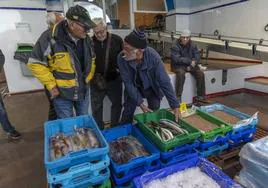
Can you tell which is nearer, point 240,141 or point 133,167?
point 133,167

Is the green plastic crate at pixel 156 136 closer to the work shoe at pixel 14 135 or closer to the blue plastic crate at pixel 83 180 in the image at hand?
the blue plastic crate at pixel 83 180

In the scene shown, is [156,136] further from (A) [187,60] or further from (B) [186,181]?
(A) [187,60]

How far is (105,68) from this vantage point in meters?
2.15

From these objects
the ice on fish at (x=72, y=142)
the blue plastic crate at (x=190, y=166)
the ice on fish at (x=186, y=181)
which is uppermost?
the ice on fish at (x=72, y=142)

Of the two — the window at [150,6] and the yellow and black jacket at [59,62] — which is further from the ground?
the window at [150,6]

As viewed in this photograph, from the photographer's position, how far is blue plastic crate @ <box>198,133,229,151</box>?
5.61 feet

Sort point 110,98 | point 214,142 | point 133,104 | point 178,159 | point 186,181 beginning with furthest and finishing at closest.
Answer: point 110,98 < point 133,104 < point 214,142 < point 178,159 < point 186,181

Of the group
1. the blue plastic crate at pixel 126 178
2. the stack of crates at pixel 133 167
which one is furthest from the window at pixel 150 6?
the blue plastic crate at pixel 126 178

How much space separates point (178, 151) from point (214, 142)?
1.27ft

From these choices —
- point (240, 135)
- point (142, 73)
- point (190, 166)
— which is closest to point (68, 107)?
point (142, 73)

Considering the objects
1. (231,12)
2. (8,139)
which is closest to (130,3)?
(231,12)

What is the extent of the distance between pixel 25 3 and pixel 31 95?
5.93 feet

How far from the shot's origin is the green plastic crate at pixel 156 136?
152cm

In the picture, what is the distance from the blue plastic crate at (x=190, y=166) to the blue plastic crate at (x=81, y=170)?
22 centimetres
